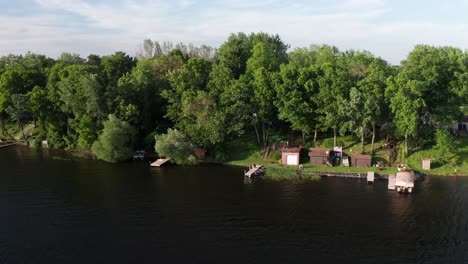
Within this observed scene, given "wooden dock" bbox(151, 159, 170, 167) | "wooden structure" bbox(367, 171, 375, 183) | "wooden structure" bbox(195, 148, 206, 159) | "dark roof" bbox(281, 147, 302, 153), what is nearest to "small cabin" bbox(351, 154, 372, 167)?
"wooden structure" bbox(367, 171, 375, 183)

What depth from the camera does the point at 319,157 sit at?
258ft

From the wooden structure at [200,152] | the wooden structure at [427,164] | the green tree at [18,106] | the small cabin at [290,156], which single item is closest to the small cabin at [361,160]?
the wooden structure at [427,164]

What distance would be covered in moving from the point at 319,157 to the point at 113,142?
4516 cm

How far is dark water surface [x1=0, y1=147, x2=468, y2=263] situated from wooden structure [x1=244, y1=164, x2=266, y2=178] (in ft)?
5.47

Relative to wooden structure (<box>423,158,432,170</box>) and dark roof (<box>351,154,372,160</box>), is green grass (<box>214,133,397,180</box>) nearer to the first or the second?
dark roof (<box>351,154,372,160</box>)

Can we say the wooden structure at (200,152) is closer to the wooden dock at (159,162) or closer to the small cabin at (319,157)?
the wooden dock at (159,162)

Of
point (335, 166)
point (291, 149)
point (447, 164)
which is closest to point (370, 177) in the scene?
point (335, 166)

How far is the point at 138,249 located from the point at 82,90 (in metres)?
60.2

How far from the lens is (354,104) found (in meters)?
77.1

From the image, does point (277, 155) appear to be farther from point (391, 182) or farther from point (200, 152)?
point (391, 182)

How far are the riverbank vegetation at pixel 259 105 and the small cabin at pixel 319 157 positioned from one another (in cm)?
572

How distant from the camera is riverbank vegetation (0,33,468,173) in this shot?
76.1 metres

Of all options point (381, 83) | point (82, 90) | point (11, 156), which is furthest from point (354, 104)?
point (11, 156)

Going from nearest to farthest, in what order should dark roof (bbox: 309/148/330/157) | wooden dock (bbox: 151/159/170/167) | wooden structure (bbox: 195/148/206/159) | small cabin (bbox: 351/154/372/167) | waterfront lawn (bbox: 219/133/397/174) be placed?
waterfront lawn (bbox: 219/133/397/174) → small cabin (bbox: 351/154/372/167) → dark roof (bbox: 309/148/330/157) → wooden dock (bbox: 151/159/170/167) → wooden structure (bbox: 195/148/206/159)
